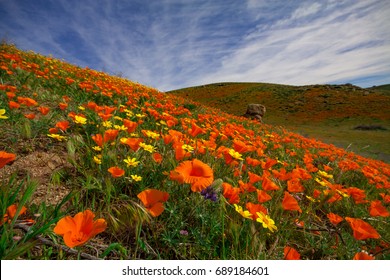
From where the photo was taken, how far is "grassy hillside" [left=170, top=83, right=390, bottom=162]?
18.3 m

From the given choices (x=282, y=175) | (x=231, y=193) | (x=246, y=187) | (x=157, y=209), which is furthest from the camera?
(x=282, y=175)

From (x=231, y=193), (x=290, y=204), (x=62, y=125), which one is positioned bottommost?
(x=290, y=204)

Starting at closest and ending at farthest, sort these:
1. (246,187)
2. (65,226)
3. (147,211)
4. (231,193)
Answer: (65,226) → (147,211) → (231,193) → (246,187)

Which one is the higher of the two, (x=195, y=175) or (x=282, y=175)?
(x=195, y=175)

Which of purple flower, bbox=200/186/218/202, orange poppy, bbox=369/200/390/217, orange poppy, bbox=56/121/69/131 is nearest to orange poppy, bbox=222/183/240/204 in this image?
purple flower, bbox=200/186/218/202

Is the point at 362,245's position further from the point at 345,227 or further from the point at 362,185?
the point at 362,185

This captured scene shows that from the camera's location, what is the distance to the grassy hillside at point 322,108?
18281 mm

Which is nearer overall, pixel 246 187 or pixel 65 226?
pixel 65 226

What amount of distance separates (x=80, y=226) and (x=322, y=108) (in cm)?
3160

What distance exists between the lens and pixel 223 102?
34.1m

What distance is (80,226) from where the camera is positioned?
3.14 ft

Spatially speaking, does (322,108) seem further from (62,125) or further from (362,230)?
(62,125)

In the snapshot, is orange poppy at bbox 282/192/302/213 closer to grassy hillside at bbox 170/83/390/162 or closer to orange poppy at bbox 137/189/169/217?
orange poppy at bbox 137/189/169/217

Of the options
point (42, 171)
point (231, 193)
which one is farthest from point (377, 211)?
point (42, 171)
